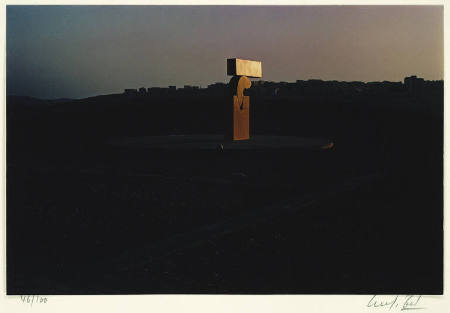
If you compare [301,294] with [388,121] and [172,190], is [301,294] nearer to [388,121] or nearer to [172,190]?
[172,190]

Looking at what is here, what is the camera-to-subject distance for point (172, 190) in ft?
26.3

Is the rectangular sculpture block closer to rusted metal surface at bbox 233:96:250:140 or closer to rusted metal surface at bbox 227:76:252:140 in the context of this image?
rusted metal surface at bbox 227:76:252:140

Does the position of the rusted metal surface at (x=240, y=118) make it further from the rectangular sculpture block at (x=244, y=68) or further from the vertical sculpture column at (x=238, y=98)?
the rectangular sculpture block at (x=244, y=68)

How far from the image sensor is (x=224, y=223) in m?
6.02

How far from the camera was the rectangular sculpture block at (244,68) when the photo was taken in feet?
31.2

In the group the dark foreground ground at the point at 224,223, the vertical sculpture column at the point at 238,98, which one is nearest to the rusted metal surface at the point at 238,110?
the vertical sculpture column at the point at 238,98

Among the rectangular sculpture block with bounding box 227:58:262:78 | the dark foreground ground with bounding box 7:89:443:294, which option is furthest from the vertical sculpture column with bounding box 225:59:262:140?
the dark foreground ground with bounding box 7:89:443:294

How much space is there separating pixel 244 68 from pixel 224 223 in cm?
441

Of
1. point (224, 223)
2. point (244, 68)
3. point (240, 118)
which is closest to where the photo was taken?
point (224, 223)

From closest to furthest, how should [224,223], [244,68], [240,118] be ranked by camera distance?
[224,223] → [244,68] → [240,118]

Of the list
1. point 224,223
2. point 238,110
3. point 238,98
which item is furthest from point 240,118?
point 224,223

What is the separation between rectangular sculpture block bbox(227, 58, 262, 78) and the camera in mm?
9516

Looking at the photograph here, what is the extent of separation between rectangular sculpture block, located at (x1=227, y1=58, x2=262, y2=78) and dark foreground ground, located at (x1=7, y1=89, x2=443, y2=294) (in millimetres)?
1787

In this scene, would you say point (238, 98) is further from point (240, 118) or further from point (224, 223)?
point (224, 223)
